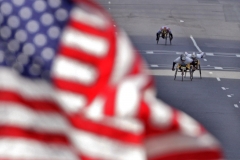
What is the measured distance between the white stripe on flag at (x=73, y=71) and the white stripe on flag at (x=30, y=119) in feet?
0.99

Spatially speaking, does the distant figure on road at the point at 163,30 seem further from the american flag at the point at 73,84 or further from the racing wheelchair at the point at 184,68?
the american flag at the point at 73,84

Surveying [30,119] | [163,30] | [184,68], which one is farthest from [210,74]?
[30,119]

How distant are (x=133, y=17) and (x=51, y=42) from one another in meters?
65.9

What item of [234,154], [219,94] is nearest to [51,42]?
[234,154]

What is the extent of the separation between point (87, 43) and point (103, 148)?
757mm

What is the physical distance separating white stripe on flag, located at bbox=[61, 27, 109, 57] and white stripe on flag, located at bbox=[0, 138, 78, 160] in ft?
2.61

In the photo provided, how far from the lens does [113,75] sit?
7680 millimetres

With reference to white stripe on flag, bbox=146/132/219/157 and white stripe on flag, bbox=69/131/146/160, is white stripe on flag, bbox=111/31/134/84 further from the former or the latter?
white stripe on flag, bbox=146/132/219/157

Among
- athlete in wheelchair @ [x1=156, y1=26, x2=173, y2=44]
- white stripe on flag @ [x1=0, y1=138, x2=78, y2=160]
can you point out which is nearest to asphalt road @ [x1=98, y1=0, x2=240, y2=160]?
athlete in wheelchair @ [x1=156, y1=26, x2=173, y2=44]

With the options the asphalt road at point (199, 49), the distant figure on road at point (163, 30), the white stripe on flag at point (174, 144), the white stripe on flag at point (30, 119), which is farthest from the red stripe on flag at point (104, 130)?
the distant figure on road at point (163, 30)

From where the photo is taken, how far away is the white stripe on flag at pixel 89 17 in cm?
787

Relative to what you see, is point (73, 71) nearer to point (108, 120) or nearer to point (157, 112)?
point (108, 120)

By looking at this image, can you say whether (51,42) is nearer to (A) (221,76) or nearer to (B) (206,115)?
(B) (206,115)

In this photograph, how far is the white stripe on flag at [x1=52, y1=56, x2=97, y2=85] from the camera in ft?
25.1
